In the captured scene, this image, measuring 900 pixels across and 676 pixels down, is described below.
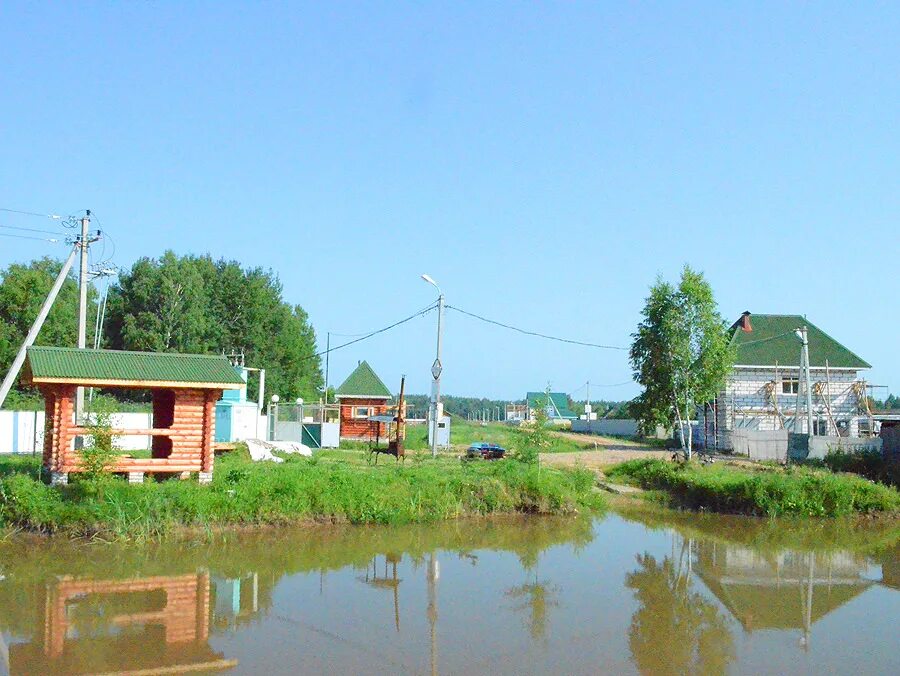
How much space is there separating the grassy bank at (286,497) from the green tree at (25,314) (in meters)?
22.8

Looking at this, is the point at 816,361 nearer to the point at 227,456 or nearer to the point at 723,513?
the point at 723,513

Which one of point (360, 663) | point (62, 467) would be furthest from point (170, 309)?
point (360, 663)

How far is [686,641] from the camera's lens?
10328mm

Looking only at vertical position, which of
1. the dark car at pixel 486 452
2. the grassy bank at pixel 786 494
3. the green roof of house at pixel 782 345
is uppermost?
the green roof of house at pixel 782 345

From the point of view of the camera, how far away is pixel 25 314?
42500mm

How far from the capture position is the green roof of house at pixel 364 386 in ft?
142

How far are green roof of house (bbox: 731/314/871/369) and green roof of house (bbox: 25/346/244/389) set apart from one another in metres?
27.0

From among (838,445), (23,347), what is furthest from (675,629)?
(838,445)

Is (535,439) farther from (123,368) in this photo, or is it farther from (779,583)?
(123,368)

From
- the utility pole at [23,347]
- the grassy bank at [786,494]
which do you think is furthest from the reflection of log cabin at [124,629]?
the grassy bank at [786,494]

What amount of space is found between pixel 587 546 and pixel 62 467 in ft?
35.8

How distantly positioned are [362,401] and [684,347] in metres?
18.3

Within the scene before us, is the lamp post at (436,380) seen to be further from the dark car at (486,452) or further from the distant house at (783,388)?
the distant house at (783,388)

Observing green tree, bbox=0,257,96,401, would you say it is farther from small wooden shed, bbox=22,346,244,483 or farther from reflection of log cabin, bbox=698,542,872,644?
reflection of log cabin, bbox=698,542,872,644
